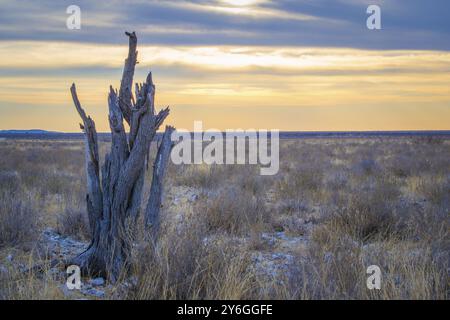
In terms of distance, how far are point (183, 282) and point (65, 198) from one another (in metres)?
8.17

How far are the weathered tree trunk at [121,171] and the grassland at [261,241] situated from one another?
17.3 inches

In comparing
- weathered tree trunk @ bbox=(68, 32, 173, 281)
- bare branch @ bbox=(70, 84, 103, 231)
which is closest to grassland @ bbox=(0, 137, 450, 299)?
weathered tree trunk @ bbox=(68, 32, 173, 281)

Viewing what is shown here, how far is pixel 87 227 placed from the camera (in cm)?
916

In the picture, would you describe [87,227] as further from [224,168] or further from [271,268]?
[224,168]

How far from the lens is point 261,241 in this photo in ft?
27.4

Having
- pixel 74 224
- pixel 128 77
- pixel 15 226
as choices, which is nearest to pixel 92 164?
pixel 128 77

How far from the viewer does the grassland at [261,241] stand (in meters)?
5.23

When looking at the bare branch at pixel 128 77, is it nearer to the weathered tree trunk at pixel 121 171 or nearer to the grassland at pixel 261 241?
the weathered tree trunk at pixel 121 171

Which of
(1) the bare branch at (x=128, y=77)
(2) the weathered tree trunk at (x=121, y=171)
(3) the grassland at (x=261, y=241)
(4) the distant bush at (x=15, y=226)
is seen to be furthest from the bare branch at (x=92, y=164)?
(4) the distant bush at (x=15, y=226)

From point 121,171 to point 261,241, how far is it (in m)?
2.89

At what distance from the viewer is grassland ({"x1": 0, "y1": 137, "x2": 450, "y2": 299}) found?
5227mm

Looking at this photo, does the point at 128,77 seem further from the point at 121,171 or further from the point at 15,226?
the point at 15,226
